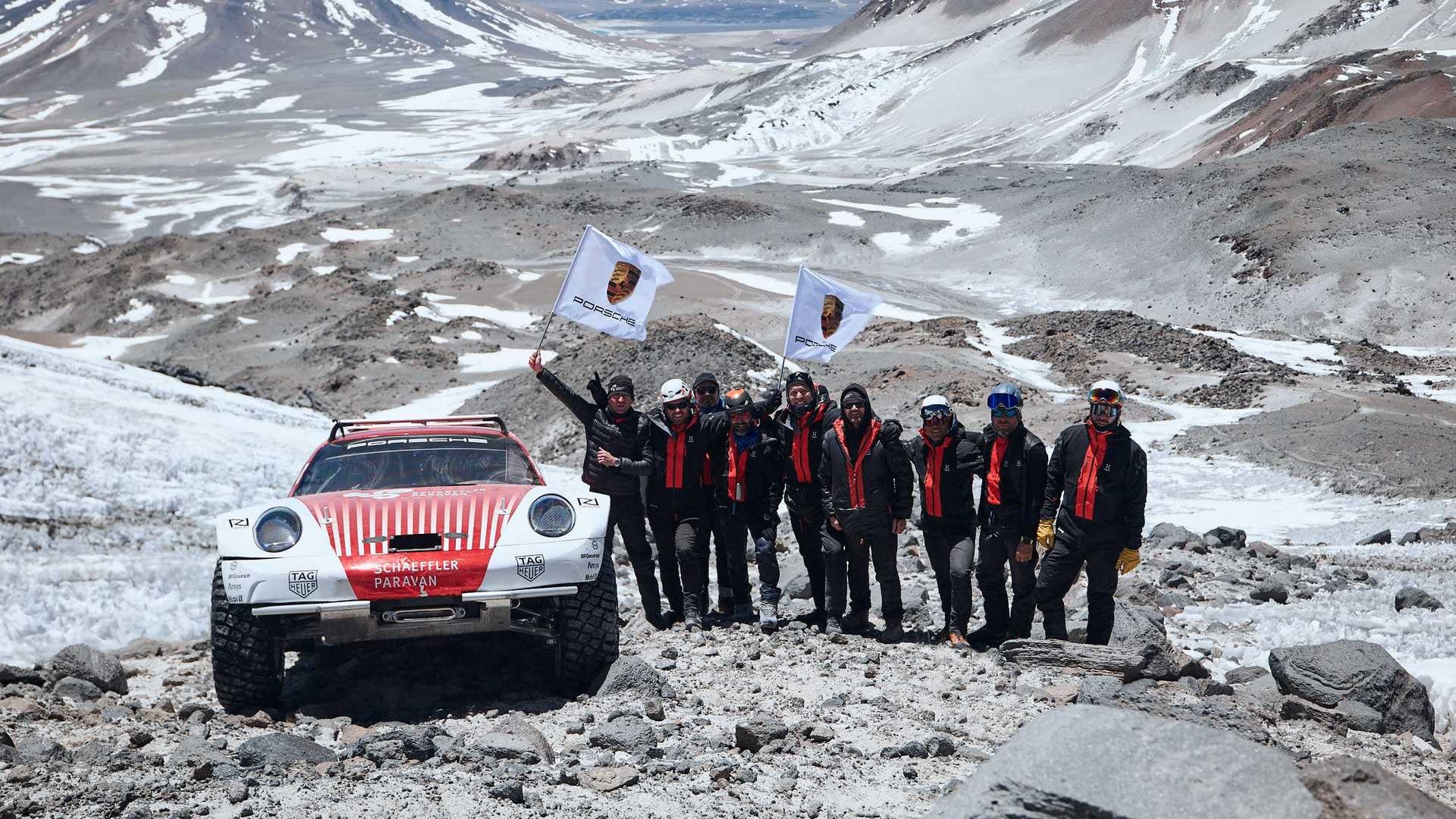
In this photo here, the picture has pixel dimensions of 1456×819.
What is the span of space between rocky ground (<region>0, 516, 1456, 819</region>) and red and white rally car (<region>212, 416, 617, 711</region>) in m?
0.28

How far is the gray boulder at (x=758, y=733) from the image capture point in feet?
18.9

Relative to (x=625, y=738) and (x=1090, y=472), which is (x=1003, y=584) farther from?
(x=625, y=738)

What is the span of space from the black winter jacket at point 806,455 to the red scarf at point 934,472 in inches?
27.6

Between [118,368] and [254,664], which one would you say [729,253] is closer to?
[118,368]

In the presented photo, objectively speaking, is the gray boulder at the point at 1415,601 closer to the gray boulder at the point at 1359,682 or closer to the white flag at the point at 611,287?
the gray boulder at the point at 1359,682

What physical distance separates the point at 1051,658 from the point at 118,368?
804 inches

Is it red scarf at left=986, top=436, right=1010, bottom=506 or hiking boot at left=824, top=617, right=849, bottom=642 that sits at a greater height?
red scarf at left=986, top=436, right=1010, bottom=506

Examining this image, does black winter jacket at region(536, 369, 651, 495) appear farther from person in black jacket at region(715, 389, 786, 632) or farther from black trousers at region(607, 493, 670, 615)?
person in black jacket at region(715, 389, 786, 632)

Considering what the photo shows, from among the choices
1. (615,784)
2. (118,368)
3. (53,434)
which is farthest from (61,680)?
(118,368)

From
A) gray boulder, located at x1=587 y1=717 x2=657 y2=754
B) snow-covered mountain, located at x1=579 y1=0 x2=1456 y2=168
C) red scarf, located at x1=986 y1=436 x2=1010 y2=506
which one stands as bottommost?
snow-covered mountain, located at x1=579 y1=0 x2=1456 y2=168

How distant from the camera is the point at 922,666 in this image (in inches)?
295

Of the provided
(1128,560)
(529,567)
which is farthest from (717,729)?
(1128,560)

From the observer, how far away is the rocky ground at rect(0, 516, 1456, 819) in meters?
3.99

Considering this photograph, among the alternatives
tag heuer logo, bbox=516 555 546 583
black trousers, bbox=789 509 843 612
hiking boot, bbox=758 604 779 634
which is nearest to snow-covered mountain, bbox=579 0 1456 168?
black trousers, bbox=789 509 843 612
